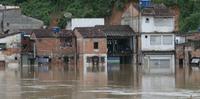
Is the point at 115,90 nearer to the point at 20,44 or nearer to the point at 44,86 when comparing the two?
the point at 44,86

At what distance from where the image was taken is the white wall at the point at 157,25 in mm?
63906

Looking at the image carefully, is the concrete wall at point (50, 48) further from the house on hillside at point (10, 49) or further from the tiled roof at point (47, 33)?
the house on hillside at point (10, 49)

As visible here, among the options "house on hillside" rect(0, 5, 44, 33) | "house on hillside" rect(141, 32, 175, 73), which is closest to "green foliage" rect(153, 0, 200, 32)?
"house on hillside" rect(141, 32, 175, 73)

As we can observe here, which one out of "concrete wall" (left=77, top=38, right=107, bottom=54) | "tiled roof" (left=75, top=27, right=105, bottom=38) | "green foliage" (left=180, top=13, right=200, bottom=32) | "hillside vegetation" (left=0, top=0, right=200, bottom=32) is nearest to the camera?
"concrete wall" (left=77, top=38, right=107, bottom=54)

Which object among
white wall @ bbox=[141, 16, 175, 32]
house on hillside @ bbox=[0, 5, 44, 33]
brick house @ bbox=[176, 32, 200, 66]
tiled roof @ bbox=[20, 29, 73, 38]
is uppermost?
house on hillside @ bbox=[0, 5, 44, 33]

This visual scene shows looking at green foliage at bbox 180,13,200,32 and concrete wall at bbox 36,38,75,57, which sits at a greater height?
green foliage at bbox 180,13,200,32

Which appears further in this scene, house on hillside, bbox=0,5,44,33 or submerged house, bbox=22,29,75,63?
house on hillside, bbox=0,5,44,33

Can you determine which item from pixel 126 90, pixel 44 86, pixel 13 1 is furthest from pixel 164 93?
pixel 13 1

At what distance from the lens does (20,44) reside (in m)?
65.4

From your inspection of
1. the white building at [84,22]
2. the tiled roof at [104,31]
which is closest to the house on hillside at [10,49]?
the tiled roof at [104,31]

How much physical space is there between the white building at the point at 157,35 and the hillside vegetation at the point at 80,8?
6.58m

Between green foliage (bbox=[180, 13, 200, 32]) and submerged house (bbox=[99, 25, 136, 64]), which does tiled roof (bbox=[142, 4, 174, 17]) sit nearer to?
submerged house (bbox=[99, 25, 136, 64])

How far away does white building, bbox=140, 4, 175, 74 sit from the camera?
209ft

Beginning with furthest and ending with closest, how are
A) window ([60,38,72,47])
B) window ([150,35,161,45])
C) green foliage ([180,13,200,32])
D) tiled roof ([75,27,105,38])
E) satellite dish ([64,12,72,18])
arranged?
satellite dish ([64,12,72,18]), green foliage ([180,13,200,32]), window ([60,38,72,47]), window ([150,35,161,45]), tiled roof ([75,27,105,38])
